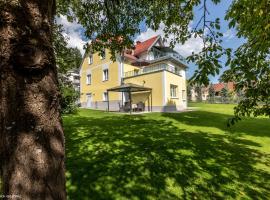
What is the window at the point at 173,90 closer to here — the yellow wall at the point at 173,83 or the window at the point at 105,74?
the yellow wall at the point at 173,83

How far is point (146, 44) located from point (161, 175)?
2724 cm

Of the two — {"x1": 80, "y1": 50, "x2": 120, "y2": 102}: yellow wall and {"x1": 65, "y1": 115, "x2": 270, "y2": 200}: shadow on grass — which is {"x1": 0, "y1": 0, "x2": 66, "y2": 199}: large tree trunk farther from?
{"x1": 80, "y1": 50, "x2": 120, "y2": 102}: yellow wall

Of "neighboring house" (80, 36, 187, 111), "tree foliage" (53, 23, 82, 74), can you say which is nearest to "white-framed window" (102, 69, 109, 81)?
"neighboring house" (80, 36, 187, 111)

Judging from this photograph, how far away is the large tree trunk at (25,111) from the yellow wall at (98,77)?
2519 cm

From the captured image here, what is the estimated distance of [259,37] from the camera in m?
3.43

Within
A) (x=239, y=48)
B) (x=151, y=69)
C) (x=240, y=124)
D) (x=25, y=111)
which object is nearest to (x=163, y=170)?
(x=239, y=48)

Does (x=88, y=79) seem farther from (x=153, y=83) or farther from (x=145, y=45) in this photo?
(x=153, y=83)

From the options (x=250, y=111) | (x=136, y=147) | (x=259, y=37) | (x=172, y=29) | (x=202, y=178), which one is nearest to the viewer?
(x=259, y=37)

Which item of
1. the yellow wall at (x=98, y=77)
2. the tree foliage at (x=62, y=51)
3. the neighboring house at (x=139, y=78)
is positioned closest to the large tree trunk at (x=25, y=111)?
the tree foliage at (x=62, y=51)

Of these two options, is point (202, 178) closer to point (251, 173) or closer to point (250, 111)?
point (251, 173)

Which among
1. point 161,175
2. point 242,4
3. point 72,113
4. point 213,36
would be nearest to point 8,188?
point 161,175

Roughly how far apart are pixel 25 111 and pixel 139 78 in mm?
23498

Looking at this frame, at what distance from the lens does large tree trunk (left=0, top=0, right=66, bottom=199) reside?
4.99 ft

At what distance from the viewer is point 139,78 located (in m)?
24.9
